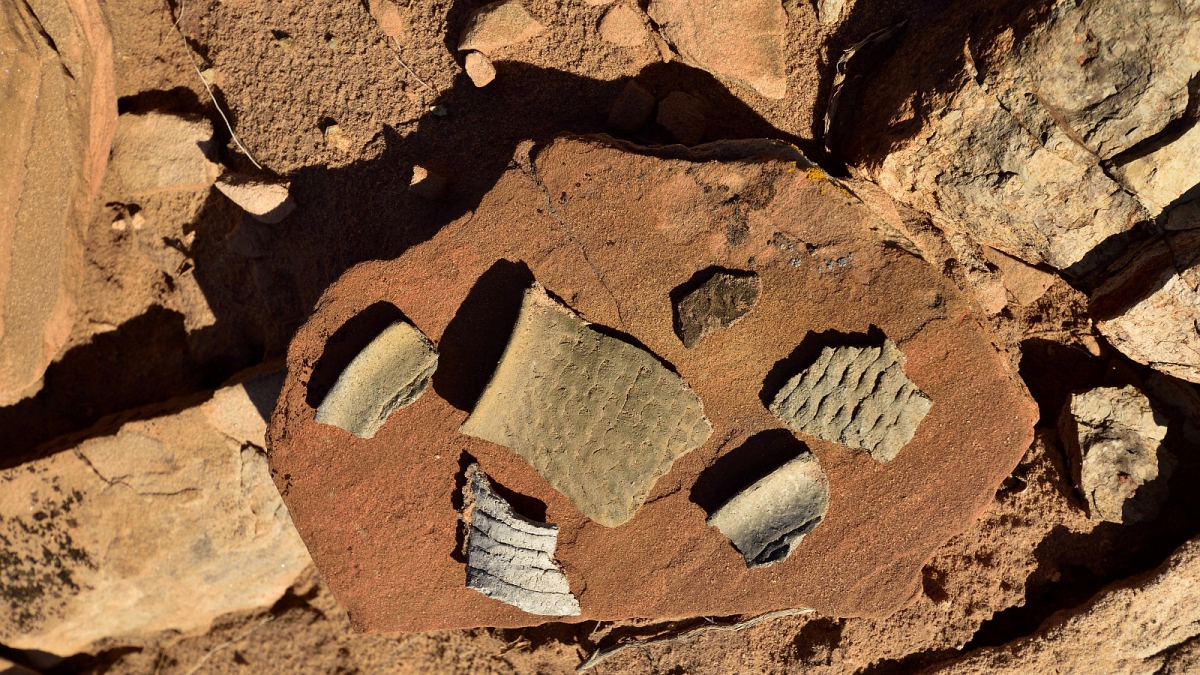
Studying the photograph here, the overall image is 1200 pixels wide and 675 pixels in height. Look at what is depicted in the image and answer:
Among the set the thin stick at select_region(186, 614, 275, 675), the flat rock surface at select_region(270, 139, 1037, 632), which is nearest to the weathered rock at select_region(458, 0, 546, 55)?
the flat rock surface at select_region(270, 139, 1037, 632)

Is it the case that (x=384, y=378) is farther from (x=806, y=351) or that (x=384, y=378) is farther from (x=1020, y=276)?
(x=1020, y=276)

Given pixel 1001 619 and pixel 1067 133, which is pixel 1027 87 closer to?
pixel 1067 133

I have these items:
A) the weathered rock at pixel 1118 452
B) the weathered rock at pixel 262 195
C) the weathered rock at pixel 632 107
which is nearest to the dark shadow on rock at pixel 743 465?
the weathered rock at pixel 1118 452

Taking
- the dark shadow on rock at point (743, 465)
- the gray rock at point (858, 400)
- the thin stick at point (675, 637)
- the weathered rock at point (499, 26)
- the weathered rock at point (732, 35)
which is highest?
the weathered rock at point (499, 26)

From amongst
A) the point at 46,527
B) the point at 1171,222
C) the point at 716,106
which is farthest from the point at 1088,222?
the point at 46,527

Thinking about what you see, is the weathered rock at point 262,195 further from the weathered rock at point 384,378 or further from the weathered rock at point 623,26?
the weathered rock at point 623,26

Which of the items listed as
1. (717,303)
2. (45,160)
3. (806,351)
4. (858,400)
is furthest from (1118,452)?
(45,160)
